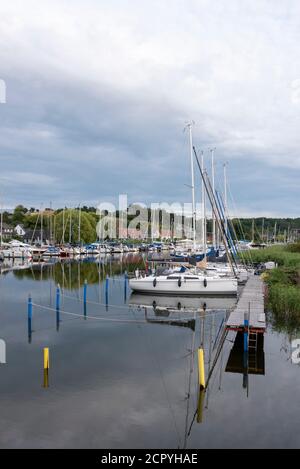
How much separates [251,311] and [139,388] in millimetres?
9473

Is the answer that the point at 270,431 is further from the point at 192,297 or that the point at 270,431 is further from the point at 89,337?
the point at 192,297

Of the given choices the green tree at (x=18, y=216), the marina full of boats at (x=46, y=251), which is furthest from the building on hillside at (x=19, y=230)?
the marina full of boats at (x=46, y=251)

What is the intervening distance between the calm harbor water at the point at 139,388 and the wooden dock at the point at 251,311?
1.35m

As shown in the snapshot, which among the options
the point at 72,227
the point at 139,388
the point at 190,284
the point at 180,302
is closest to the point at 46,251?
the point at 72,227

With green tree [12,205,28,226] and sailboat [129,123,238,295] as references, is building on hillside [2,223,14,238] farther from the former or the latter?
sailboat [129,123,238,295]

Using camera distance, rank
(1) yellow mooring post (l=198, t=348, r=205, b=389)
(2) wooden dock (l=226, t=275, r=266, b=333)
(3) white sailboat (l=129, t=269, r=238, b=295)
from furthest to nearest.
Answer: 1. (3) white sailboat (l=129, t=269, r=238, b=295)
2. (2) wooden dock (l=226, t=275, r=266, b=333)
3. (1) yellow mooring post (l=198, t=348, r=205, b=389)

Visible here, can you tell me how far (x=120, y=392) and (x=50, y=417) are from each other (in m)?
2.86

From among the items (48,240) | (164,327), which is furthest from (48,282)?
(48,240)

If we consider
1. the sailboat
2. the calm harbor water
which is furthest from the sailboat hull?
the calm harbor water

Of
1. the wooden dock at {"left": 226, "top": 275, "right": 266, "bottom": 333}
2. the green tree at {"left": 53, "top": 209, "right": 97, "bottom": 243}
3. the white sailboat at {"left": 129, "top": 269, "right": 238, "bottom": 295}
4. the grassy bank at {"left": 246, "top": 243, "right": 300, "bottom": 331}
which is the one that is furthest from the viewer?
the green tree at {"left": 53, "top": 209, "right": 97, "bottom": 243}

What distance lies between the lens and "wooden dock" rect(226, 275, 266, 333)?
19438mm

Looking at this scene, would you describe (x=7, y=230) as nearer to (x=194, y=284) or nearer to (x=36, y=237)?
(x=36, y=237)

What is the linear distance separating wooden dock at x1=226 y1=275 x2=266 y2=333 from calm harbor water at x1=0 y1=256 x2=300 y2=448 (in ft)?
4.45

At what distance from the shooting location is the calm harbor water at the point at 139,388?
1228 cm
